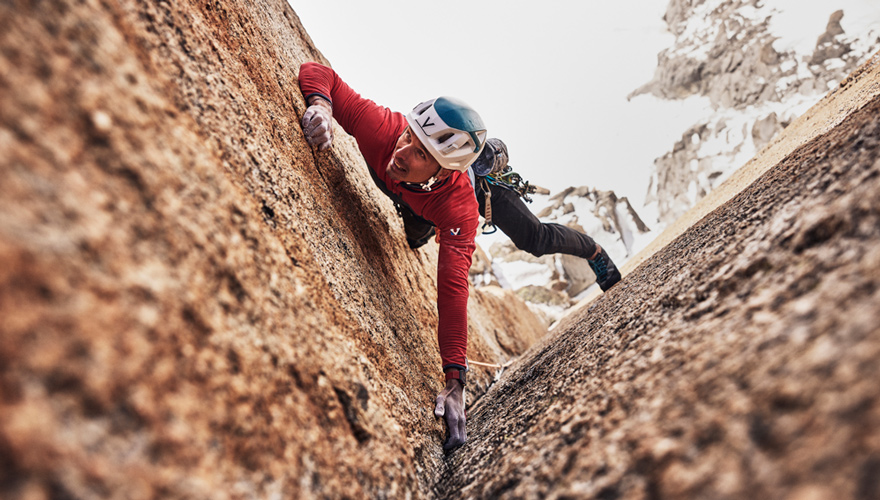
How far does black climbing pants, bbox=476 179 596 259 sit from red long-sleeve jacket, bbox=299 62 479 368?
6.68 ft

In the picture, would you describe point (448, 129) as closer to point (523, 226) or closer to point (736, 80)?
point (523, 226)

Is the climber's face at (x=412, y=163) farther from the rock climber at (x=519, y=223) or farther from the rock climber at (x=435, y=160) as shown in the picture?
the rock climber at (x=519, y=223)

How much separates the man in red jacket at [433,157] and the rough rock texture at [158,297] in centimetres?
106

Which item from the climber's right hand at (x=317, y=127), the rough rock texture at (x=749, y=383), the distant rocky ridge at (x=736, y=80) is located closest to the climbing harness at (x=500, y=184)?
the climber's right hand at (x=317, y=127)

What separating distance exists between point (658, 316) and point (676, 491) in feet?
3.78

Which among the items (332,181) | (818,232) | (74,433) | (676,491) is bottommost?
(676,491)

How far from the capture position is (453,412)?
266cm

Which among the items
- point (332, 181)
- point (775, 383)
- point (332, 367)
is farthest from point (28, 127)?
point (332, 181)

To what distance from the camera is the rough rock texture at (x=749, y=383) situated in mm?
768

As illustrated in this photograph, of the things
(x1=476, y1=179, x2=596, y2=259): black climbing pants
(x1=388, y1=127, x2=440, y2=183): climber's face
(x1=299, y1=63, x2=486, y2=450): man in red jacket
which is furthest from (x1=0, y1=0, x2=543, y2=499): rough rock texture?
(x1=476, y1=179, x2=596, y2=259): black climbing pants

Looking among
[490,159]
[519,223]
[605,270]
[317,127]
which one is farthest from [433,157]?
[605,270]

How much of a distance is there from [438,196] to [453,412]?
6.49 feet

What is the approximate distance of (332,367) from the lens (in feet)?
5.49

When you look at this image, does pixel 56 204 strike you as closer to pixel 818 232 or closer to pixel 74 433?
pixel 74 433
